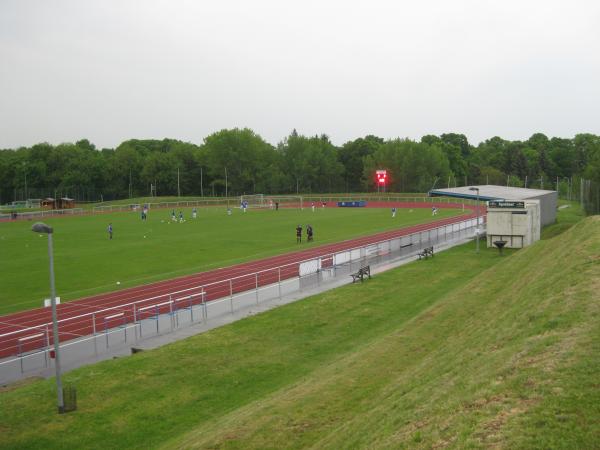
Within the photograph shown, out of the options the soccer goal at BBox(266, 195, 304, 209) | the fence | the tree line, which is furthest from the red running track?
the tree line

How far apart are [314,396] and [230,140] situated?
393ft

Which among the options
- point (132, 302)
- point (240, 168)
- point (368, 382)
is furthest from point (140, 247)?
point (240, 168)

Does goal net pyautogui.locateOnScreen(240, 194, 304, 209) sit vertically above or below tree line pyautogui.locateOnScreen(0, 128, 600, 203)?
below

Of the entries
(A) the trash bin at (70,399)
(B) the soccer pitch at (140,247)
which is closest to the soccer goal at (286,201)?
(B) the soccer pitch at (140,247)

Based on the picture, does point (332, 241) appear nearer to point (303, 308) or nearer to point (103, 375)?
point (303, 308)

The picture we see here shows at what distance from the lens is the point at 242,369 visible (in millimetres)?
15789

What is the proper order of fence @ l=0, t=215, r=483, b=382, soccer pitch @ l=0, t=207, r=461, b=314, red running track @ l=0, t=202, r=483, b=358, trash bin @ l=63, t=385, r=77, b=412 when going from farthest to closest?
soccer pitch @ l=0, t=207, r=461, b=314, red running track @ l=0, t=202, r=483, b=358, fence @ l=0, t=215, r=483, b=382, trash bin @ l=63, t=385, r=77, b=412

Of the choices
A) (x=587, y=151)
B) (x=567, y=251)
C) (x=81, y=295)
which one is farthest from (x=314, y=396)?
(x=587, y=151)

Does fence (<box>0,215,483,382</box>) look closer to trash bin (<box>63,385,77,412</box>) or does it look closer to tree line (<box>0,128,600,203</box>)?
trash bin (<box>63,385,77,412</box>)

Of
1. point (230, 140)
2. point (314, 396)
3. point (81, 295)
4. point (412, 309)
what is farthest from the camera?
point (230, 140)

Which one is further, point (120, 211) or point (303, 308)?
point (120, 211)

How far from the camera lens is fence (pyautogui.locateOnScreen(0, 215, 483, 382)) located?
17.5 m

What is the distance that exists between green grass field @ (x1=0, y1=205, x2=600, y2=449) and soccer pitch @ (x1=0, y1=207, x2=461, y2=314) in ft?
38.7

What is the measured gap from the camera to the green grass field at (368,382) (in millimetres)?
7855
